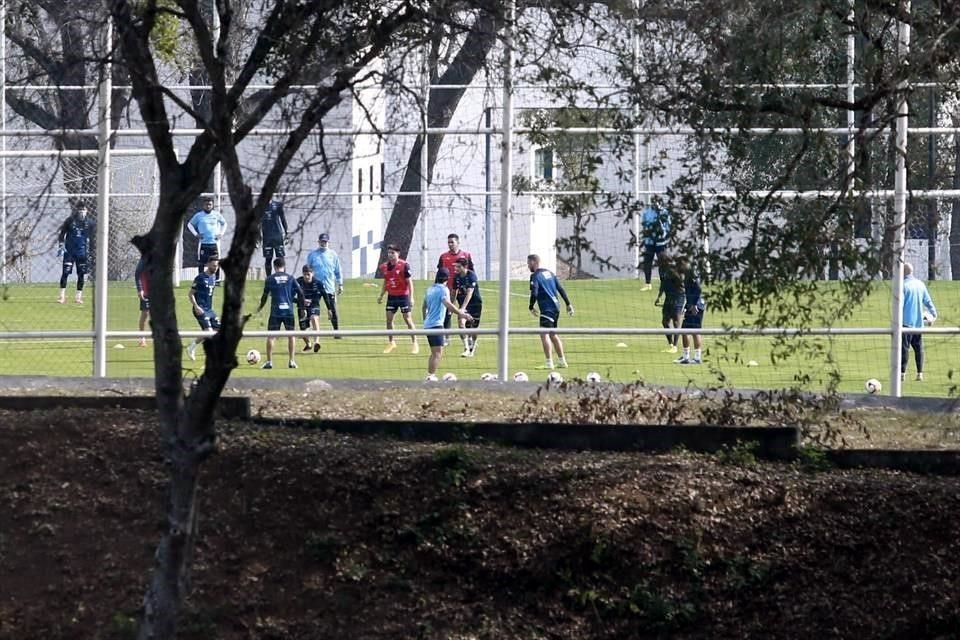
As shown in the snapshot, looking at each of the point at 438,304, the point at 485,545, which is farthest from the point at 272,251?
the point at 485,545

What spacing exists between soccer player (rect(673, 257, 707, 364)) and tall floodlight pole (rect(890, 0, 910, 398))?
1.29m

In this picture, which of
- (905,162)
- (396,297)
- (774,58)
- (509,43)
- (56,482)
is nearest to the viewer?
(509,43)

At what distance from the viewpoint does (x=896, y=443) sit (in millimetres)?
9727

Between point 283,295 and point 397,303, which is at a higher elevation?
point 283,295

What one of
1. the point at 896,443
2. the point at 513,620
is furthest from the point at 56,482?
the point at 896,443

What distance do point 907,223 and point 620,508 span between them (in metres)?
2.98

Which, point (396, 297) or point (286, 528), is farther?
point (396, 297)

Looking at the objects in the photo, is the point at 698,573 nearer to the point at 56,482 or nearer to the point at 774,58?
the point at 774,58

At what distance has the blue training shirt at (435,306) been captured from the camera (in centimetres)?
1670

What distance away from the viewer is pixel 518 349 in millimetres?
19734

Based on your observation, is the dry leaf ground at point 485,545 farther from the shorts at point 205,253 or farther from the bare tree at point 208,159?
the shorts at point 205,253

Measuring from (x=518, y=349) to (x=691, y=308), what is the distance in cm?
765

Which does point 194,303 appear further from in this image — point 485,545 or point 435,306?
point 485,545

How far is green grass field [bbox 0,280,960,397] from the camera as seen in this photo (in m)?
14.6
